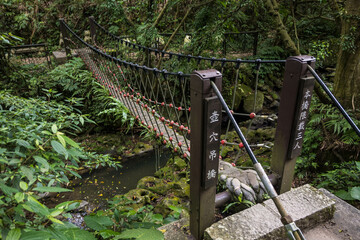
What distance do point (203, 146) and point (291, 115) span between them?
0.64 metres

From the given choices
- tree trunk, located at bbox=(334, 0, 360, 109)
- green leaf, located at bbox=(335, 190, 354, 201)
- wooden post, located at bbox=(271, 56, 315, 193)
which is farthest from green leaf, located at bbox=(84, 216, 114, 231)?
tree trunk, located at bbox=(334, 0, 360, 109)

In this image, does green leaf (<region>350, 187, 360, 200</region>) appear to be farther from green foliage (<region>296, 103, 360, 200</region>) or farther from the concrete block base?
green foliage (<region>296, 103, 360, 200</region>)

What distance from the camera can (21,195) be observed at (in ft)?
2.49

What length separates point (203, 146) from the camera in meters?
1.13

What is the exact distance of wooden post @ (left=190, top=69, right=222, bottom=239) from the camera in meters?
1.06

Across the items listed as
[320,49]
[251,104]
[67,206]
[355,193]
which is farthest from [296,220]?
[251,104]

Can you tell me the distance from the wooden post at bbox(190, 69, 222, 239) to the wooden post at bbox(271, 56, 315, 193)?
54cm

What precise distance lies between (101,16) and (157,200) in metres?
7.02

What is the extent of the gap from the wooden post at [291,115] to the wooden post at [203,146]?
54 centimetres

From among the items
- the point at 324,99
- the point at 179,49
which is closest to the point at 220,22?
the point at 179,49

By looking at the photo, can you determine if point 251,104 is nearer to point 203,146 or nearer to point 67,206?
point 203,146

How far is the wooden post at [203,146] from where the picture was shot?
1058mm

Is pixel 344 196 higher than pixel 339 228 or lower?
lower

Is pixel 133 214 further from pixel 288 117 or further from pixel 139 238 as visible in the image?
pixel 288 117
